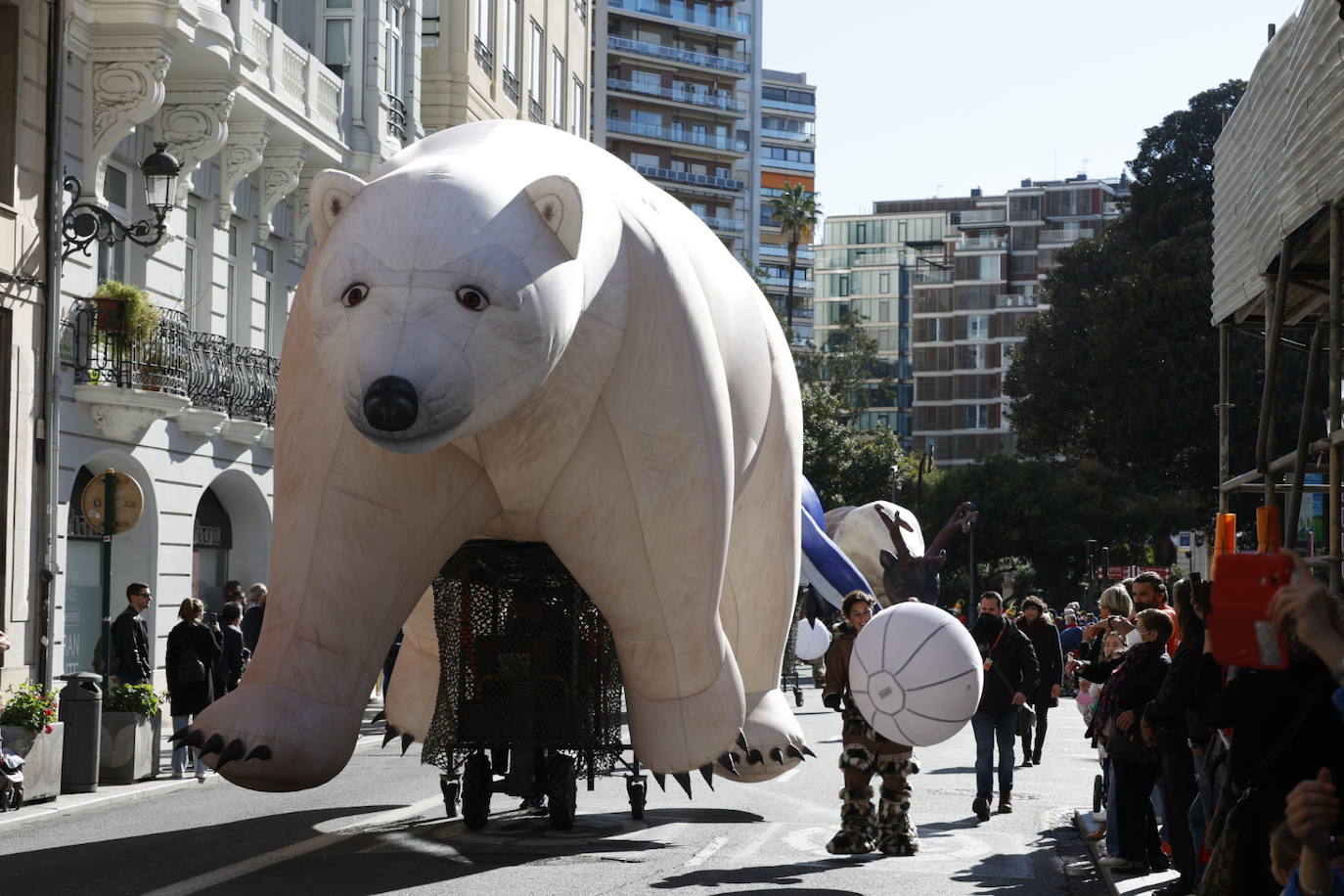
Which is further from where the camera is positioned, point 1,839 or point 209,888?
point 1,839

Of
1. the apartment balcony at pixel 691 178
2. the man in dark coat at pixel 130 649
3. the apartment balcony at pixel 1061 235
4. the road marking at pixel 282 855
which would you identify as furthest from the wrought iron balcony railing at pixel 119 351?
the apartment balcony at pixel 1061 235

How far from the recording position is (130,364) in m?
21.0

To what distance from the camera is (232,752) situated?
858 cm

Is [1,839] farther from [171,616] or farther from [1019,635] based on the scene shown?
[171,616]

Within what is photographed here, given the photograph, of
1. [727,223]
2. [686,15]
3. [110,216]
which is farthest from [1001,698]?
[686,15]

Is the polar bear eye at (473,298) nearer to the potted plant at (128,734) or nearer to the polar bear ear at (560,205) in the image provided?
the polar bear ear at (560,205)

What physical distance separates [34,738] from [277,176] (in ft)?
44.0

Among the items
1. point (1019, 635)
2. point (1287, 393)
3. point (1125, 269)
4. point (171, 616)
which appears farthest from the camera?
point (1125, 269)

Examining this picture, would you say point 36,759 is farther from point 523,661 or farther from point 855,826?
point 855,826

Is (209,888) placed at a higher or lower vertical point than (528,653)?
lower

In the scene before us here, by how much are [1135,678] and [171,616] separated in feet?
50.9

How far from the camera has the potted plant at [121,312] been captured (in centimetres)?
2034

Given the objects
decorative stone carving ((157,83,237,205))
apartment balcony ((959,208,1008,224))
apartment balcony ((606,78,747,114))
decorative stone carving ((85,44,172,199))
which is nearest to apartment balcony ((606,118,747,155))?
apartment balcony ((606,78,747,114))

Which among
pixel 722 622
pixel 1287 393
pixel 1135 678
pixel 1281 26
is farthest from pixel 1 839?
pixel 1287 393
